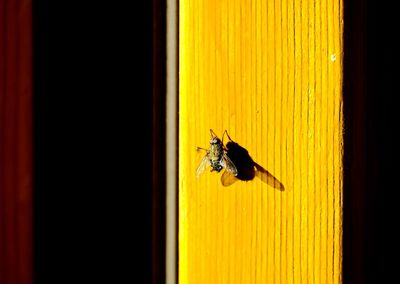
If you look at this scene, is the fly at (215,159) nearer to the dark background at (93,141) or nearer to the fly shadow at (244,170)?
the fly shadow at (244,170)

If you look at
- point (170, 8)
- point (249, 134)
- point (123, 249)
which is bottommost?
point (123, 249)

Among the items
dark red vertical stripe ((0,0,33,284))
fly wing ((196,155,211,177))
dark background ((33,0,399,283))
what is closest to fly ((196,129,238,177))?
fly wing ((196,155,211,177))

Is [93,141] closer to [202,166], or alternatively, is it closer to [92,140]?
[92,140]

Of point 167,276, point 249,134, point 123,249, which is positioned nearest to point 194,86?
point 249,134

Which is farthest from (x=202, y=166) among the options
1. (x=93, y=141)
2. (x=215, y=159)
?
(x=93, y=141)

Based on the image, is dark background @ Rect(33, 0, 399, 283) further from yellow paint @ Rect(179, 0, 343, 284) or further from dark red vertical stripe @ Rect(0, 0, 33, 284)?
yellow paint @ Rect(179, 0, 343, 284)

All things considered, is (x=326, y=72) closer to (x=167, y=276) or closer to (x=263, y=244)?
(x=263, y=244)

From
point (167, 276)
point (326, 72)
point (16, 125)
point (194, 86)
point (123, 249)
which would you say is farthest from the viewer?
point (123, 249)
